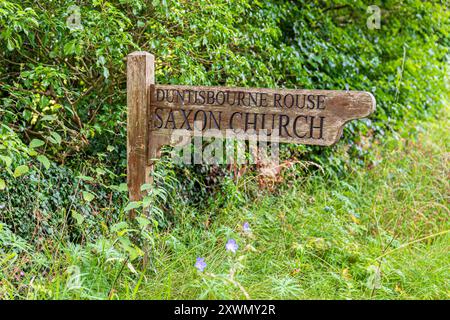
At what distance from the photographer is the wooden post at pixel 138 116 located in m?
4.25

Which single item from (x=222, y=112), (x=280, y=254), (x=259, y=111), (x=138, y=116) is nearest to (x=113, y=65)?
(x=138, y=116)

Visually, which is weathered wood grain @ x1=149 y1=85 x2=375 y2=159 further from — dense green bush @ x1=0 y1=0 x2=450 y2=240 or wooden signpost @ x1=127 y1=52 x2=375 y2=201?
dense green bush @ x1=0 y1=0 x2=450 y2=240

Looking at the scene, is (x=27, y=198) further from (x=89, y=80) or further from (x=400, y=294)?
(x=400, y=294)

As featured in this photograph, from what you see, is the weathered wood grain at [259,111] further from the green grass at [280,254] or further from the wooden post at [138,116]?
the green grass at [280,254]

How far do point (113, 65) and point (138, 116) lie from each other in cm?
99

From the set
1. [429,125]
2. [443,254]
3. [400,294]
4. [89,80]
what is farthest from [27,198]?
[429,125]

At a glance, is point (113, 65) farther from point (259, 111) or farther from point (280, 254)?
point (280, 254)

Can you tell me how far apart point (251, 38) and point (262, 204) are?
1818 mm

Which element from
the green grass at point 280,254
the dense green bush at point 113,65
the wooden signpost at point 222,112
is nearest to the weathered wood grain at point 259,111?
the wooden signpost at point 222,112

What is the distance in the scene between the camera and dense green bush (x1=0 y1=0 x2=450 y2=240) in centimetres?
465

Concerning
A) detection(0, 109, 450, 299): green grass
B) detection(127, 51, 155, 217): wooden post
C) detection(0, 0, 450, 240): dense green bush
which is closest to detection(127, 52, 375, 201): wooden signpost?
detection(127, 51, 155, 217): wooden post

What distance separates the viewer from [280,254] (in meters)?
4.30

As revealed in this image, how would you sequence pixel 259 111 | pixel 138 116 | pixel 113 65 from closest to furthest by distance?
1. pixel 259 111
2. pixel 138 116
3. pixel 113 65

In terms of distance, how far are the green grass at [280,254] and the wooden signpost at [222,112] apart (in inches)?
25.9
